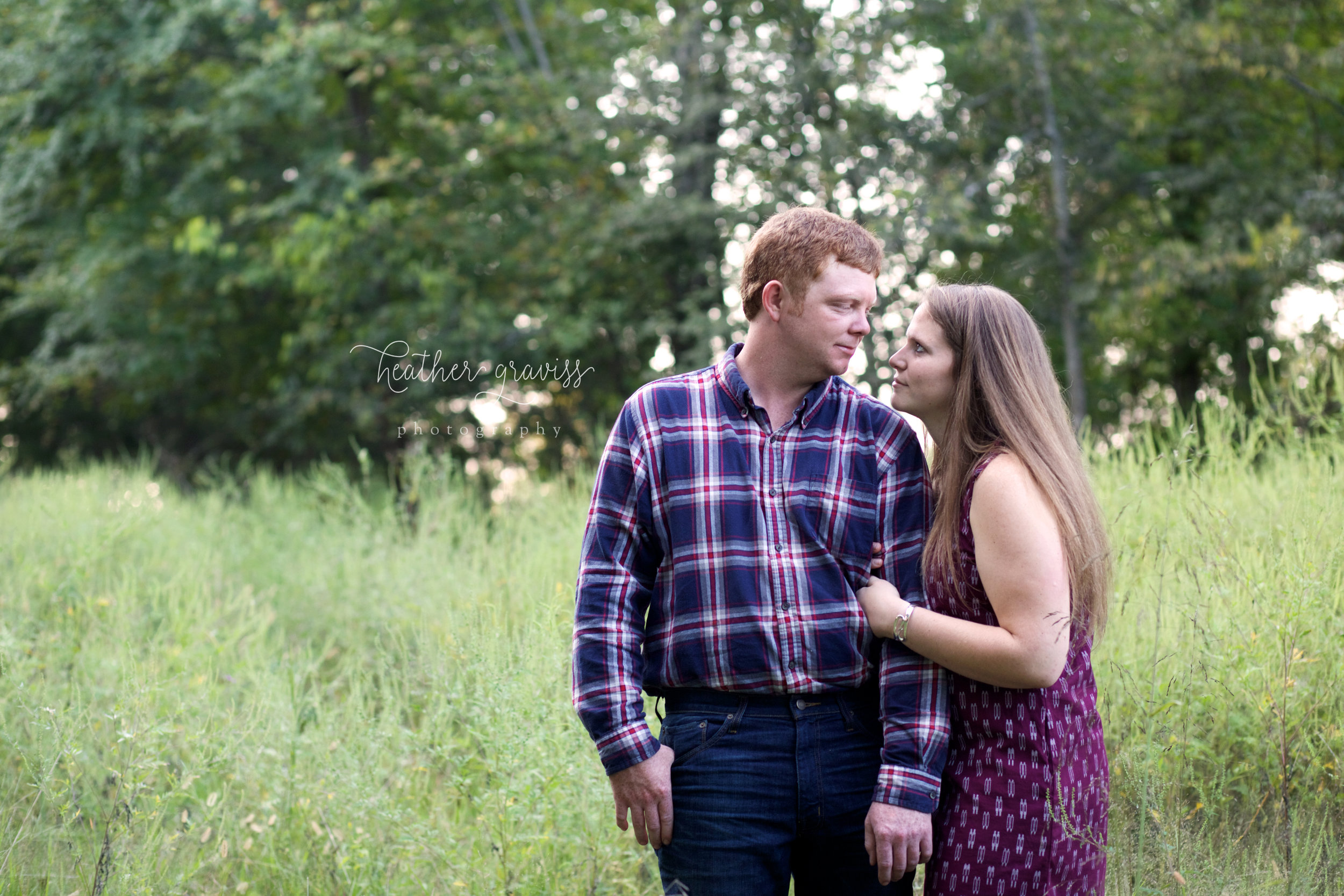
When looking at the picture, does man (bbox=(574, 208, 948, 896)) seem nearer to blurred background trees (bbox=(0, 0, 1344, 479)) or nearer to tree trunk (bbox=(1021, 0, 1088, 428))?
blurred background trees (bbox=(0, 0, 1344, 479))

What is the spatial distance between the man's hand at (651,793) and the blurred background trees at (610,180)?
7.06 meters

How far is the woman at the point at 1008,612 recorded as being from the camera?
203 centimetres

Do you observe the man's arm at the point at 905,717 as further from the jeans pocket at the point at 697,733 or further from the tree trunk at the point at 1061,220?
the tree trunk at the point at 1061,220

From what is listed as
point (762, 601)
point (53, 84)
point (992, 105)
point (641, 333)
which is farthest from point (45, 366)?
point (762, 601)

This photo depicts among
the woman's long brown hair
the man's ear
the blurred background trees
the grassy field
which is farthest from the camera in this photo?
the blurred background trees

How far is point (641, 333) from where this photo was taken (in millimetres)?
10961

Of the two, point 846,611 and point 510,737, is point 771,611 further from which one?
point 510,737

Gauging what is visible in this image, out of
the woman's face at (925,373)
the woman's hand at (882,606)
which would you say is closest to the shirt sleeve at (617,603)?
the woman's hand at (882,606)

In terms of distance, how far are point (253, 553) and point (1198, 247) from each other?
8.85 metres

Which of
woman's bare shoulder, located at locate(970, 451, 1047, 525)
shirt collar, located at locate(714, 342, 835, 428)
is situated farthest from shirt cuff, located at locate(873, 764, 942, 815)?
shirt collar, located at locate(714, 342, 835, 428)

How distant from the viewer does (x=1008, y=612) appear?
79.4 inches

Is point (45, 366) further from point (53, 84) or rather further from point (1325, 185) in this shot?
point (1325, 185)

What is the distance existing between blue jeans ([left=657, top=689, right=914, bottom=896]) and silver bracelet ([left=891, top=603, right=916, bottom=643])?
174 millimetres

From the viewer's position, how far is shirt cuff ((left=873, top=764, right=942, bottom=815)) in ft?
6.66
